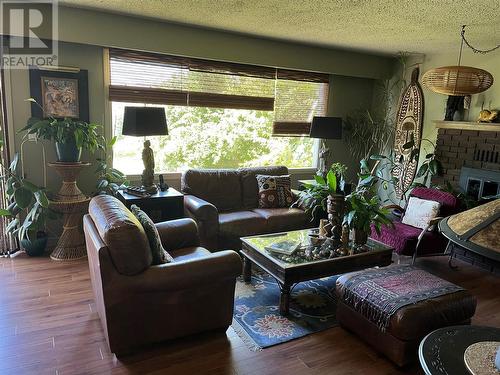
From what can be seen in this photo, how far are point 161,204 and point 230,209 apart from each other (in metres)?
0.89

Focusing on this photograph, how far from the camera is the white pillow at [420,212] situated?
3.89 meters

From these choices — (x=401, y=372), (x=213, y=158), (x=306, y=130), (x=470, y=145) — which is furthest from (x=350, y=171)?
(x=401, y=372)

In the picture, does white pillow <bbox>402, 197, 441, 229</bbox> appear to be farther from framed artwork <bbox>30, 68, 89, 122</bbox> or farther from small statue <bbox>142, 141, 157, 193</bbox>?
framed artwork <bbox>30, 68, 89, 122</bbox>

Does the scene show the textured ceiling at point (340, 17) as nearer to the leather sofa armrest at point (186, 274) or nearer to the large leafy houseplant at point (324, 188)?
the large leafy houseplant at point (324, 188)

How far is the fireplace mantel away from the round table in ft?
10.1

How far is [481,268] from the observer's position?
389 cm

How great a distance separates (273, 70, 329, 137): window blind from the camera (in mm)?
5039

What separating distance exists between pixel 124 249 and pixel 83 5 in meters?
2.57

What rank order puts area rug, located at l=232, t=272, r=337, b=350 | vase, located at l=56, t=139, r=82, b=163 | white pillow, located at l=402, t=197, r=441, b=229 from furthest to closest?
1. white pillow, located at l=402, t=197, r=441, b=229
2. vase, located at l=56, t=139, r=82, b=163
3. area rug, located at l=232, t=272, r=337, b=350

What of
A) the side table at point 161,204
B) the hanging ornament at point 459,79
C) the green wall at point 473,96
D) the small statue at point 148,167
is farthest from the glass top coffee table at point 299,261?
the green wall at point 473,96

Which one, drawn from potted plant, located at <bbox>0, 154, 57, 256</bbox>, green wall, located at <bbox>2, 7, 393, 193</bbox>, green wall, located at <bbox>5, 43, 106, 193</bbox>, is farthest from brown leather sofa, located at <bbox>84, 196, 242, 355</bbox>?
green wall, located at <bbox>2, 7, 393, 193</bbox>

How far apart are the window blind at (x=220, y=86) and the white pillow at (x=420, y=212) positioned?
6.10 feet

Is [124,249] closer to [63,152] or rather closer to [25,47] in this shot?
[63,152]

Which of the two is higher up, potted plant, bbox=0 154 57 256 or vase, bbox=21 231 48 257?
potted plant, bbox=0 154 57 256
